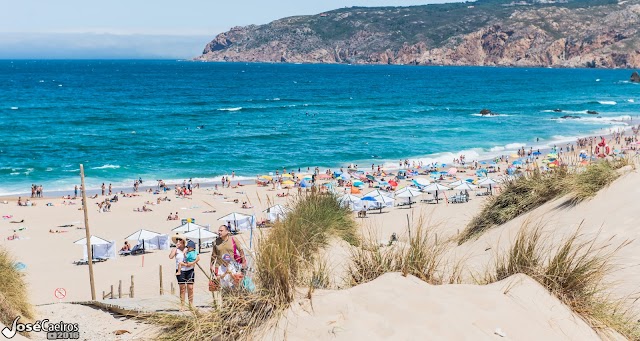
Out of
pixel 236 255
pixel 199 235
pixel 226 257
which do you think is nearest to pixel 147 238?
pixel 199 235

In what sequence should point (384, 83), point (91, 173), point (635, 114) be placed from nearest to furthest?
point (91, 173)
point (635, 114)
point (384, 83)

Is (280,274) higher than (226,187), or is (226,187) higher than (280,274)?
(280,274)

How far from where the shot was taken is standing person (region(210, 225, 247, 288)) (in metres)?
6.23

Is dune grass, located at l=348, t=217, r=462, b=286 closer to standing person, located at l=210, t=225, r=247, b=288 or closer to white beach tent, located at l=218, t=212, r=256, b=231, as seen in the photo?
standing person, located at l=210, t=225, r=247, b=288

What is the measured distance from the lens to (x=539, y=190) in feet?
38.3

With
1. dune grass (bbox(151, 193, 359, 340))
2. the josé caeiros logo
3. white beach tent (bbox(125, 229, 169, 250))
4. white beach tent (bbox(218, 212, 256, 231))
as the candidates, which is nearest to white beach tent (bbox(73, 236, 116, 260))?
white beach tent (bbox(125, 229, 169, 250))

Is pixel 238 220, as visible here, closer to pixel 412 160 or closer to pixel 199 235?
pixel 199 235

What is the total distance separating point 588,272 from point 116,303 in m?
7.71

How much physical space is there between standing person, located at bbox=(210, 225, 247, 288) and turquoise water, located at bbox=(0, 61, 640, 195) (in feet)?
107

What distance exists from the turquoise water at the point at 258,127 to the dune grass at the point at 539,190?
29.7 metres

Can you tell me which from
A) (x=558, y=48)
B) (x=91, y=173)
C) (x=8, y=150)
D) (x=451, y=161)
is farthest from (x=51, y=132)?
(x=558, y=48)

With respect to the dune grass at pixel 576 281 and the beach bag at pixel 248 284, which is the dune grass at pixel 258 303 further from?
the dune grass at pixel 576 281

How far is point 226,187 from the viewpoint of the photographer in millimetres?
36969

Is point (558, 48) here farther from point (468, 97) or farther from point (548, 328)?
point (548, 328)
